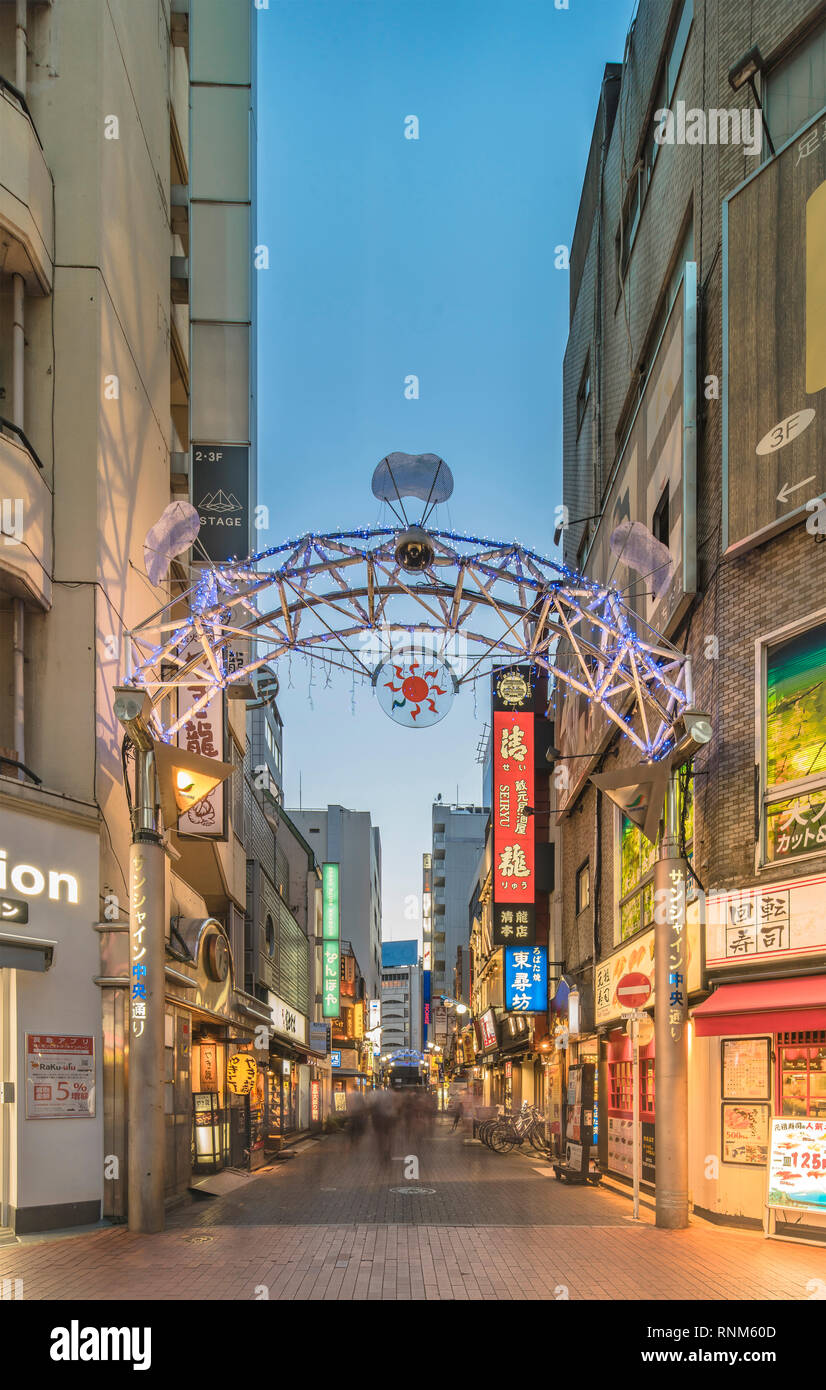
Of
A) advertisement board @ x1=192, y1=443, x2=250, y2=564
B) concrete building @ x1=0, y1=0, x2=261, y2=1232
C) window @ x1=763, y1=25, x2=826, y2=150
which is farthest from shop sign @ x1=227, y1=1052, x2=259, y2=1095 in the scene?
window @ x1=763, y1=25, x2=826, y2=150

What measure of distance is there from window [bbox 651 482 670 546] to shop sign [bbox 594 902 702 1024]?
255 inches

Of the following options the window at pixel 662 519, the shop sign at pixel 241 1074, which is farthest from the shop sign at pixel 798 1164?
the shop sign at pixel 241 1074

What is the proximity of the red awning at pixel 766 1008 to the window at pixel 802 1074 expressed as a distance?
27 centimetres

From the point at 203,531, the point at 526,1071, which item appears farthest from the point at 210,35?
the point at 526,1071

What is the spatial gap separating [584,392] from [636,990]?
23571 millimetres

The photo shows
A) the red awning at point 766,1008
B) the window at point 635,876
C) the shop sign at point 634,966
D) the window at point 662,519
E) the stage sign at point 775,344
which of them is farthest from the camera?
the window at point 635,876

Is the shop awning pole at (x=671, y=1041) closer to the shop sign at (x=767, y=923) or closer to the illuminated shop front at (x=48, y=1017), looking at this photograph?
the shop sign at (x=767, y=923)

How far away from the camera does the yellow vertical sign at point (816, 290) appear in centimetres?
1399

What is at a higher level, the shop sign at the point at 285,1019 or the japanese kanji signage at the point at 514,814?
the japanese kanji signage at the point at 514,814

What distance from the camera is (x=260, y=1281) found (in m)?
10.7

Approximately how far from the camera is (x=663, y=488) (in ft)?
65.2

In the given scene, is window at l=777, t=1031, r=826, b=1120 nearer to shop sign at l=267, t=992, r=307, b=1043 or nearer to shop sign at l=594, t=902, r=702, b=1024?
shop sign at l=594, t=902, r=702, b=1024
